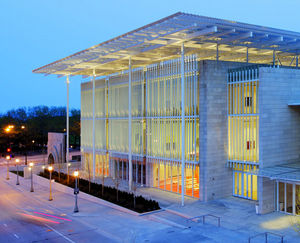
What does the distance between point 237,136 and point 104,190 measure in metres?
13.9

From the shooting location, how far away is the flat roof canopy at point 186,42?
25.2 metres

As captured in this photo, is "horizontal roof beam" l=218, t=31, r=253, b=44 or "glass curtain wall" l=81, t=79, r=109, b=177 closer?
"horizontal roof beam" l=218, t=31, r=253, b=44

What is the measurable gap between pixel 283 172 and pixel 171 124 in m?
11.8

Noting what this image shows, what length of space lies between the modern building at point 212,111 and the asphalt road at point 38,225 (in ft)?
29.5

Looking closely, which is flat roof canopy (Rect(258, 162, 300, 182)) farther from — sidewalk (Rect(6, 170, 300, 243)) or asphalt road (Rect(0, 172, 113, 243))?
asphalt road (Rect(0, 172, 113, 243))

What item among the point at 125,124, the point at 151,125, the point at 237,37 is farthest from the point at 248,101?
the point at 125,124

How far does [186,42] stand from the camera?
2972cm

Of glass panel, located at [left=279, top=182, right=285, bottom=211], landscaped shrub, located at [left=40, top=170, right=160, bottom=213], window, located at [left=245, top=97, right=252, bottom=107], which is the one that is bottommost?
landscaped shrub, located at [left=40, top=170, right=160, bottom=213]

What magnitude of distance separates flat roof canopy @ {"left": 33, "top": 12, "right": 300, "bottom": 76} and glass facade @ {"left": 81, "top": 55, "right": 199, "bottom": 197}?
6.68 ft

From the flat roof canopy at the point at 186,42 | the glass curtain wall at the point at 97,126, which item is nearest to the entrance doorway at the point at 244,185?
the flat roof canopy at the point at 186,42

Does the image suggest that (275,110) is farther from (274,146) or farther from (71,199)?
(71,199)

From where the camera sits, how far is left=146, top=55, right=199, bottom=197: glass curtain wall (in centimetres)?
3119

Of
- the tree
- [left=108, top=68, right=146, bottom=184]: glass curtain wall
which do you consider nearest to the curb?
[left=108, top=68, right=146, bottom=184]: glass curtain wall

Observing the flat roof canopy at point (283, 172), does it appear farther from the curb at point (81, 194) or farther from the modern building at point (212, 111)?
the curb at point (81, 194)
